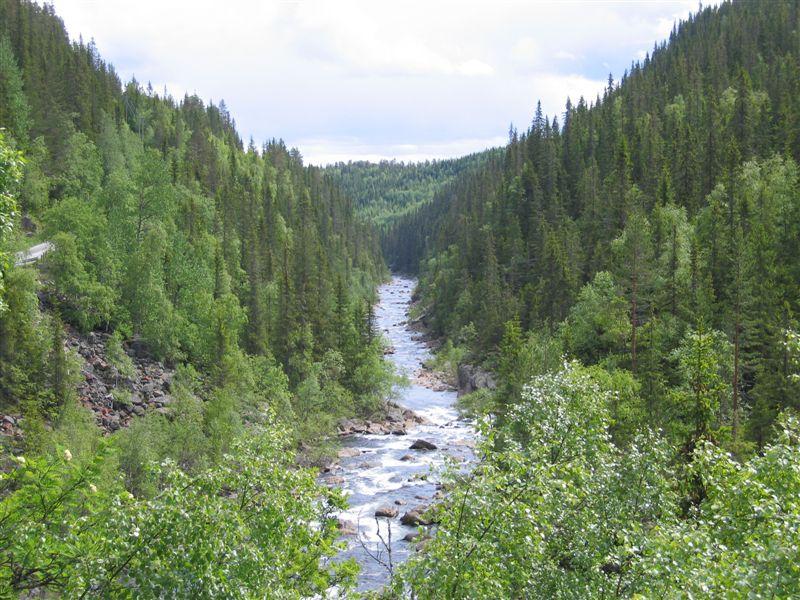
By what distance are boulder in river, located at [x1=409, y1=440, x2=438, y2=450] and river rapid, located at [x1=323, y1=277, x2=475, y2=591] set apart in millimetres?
459

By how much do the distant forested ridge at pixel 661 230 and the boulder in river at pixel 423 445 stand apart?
13820mm

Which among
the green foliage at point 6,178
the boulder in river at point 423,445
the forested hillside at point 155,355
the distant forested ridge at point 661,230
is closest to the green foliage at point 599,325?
the distant forested ridge at point 661,230

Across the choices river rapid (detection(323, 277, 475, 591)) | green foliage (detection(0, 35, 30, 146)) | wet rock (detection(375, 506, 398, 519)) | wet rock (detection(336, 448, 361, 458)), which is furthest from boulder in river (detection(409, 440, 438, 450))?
green foliage (detection(0, 35, 30, 146))

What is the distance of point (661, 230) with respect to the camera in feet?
215

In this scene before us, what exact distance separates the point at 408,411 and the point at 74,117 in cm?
6407

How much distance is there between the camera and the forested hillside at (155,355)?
10.2 metres

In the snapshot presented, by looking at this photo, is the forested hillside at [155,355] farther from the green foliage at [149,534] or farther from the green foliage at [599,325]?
the green foliage at [599,325]

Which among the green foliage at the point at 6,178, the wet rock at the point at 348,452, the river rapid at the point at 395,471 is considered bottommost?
the wet rock at the point at 348,452

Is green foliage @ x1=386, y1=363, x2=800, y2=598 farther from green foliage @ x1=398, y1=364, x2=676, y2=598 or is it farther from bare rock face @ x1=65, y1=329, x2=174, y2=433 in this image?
bare rock face @ x1=65, y1=329, x2=174, y2=433

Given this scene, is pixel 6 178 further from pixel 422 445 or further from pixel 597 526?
pixel 422 445

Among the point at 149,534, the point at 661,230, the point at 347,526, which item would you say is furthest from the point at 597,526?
the point at 661,230

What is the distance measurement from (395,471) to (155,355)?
2369 cm

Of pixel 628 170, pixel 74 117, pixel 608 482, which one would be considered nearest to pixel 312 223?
pixel 74 117

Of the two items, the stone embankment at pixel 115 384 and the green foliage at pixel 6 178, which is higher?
the green foliage at pixel 6 178
